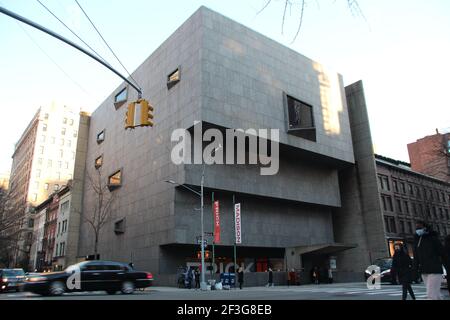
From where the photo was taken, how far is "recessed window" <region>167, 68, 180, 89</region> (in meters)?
38.0

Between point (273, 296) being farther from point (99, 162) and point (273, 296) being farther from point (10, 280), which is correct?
point (99, 162)

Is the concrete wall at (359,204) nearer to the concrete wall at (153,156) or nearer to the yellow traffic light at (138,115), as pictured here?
the concrete wall at (153,156)

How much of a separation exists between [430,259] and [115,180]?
140ft

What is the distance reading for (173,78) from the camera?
3912 cm

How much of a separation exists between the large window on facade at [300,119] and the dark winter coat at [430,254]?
1262 inches

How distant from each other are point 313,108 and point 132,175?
22264 millimetres

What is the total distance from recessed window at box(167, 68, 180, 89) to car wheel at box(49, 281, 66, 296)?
24.9 meters

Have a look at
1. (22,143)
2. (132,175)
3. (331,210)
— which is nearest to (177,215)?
(132,175)

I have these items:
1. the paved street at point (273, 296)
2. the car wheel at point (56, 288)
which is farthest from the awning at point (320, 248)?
the car wheel at point (56, 288)

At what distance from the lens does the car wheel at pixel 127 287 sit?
19.4m

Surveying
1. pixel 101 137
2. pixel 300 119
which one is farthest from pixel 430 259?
pixel 101 137

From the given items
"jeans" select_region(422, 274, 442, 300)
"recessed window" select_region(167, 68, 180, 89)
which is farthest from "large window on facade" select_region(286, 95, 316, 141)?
"jeans" select_region(422, 274, 442, 300)

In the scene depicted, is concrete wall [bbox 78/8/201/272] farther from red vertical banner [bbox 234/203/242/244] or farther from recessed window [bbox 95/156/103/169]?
red vertical banner [bbox 234/203/242/244]
